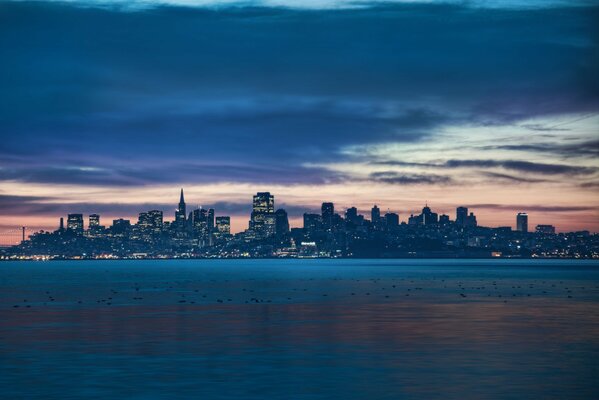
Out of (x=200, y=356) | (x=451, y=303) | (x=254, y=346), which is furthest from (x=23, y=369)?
(x=451, y=303)

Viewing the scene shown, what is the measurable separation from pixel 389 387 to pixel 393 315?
42.1 meters

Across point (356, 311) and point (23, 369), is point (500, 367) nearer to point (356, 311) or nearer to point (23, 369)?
point (23, 369)

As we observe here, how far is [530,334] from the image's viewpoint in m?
65.2

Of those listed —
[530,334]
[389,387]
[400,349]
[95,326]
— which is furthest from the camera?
[95,326]

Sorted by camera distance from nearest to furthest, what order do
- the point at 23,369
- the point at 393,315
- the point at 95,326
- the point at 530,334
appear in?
1. the point at 23,369
2. the point at 530,334
3. the point at 95,326
4. the point at 393,315

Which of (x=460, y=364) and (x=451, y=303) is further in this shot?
(x=451, y=303)

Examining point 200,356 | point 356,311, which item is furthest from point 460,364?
point 356,311

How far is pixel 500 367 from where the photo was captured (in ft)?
158

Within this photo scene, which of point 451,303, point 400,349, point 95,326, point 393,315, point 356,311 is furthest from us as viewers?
point 451,303

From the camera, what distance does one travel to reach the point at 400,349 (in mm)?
56000

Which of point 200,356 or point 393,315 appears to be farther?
point 393,315

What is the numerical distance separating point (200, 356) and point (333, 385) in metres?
13.0

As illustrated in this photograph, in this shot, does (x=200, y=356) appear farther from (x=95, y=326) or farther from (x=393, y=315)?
(x=393, y=315)

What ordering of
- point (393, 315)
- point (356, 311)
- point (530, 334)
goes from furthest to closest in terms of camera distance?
point (356, 311) < point (393, 315) < point (530, 334)
